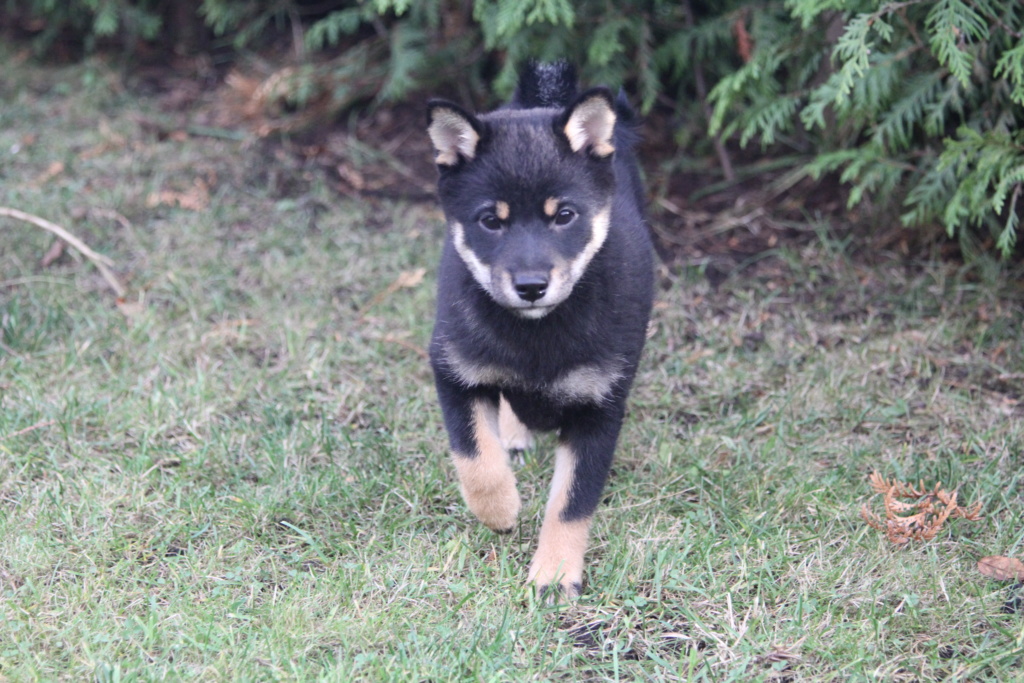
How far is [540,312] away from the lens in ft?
10.2

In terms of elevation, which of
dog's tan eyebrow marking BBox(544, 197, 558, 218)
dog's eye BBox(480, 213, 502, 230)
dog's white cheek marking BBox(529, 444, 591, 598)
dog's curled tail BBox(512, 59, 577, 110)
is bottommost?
dog's white cheek marking BBox(529, 444, 591, 598)

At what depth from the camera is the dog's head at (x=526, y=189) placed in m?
3.07

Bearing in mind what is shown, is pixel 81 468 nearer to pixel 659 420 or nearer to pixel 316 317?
pixel 316 317

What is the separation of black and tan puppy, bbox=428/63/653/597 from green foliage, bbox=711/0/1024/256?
154 cm

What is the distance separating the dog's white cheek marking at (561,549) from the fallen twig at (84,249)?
8.81 ft

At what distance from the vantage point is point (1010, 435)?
3.83m

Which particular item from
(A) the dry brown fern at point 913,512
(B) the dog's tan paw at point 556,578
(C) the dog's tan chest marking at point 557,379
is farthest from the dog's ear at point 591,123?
(A) the dry brown fern at point 913,512

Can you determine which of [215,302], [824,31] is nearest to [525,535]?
[215,302]

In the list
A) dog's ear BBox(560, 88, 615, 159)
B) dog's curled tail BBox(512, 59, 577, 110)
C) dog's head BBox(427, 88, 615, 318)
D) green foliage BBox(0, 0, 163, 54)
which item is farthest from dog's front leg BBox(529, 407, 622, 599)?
green foliage BBox(0, 0, 163, 54)

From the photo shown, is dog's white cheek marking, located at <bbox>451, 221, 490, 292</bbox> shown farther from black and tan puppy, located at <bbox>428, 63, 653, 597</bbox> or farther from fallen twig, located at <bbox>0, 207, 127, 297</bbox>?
fallen twig, located at <bbox>0, 207, 127, 297</bbox>

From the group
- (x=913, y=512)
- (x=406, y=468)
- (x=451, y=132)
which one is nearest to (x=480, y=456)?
(x=406, y=468)

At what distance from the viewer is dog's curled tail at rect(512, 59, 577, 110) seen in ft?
13.8

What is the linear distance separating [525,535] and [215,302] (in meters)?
2.22

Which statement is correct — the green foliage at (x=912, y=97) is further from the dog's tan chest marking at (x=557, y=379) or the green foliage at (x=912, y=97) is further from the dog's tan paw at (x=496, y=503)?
the dog's tan paw at (x=496, y=503)
